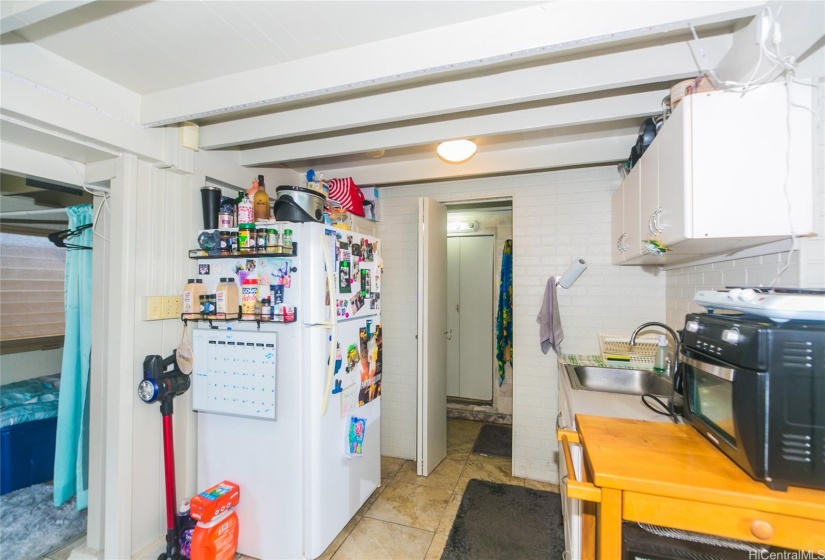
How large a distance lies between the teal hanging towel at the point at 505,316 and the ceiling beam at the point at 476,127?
200 cm

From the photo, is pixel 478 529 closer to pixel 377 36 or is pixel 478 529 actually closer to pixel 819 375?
pixel 819 375

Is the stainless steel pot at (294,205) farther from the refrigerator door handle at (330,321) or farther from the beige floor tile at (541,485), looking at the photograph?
the beige floor tile at (541,485)

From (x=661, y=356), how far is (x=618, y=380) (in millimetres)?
315

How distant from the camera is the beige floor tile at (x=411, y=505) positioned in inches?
89.4

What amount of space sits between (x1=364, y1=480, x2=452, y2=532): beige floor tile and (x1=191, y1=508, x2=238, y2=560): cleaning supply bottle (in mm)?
825

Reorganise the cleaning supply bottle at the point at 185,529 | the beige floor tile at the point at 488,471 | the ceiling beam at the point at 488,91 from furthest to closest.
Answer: the beige floor tile at the point at 488,471 < the cleaning supply bottle at the point at 185,529 < the ceiling beam at the point at 488,91

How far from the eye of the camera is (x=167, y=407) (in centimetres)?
→ 182

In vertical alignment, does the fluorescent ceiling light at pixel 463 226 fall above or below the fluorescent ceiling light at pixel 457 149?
below

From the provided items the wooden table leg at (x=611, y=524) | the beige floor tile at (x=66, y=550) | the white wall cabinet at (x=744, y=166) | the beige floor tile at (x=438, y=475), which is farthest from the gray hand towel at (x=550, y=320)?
the beige floor tile at (x=66, y=550)

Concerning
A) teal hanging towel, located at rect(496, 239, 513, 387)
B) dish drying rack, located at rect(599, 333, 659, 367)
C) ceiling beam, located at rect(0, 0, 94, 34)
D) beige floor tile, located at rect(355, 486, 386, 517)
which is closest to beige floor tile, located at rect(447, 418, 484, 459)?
teal hanging towel, located at rect(496, 239, 513, 387)

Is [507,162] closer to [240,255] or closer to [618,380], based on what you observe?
[618,380]

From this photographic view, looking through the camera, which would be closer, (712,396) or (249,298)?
(712,396)

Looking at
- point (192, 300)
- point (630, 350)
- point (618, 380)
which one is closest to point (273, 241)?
point (192, 300)

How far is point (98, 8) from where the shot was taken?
123cm
